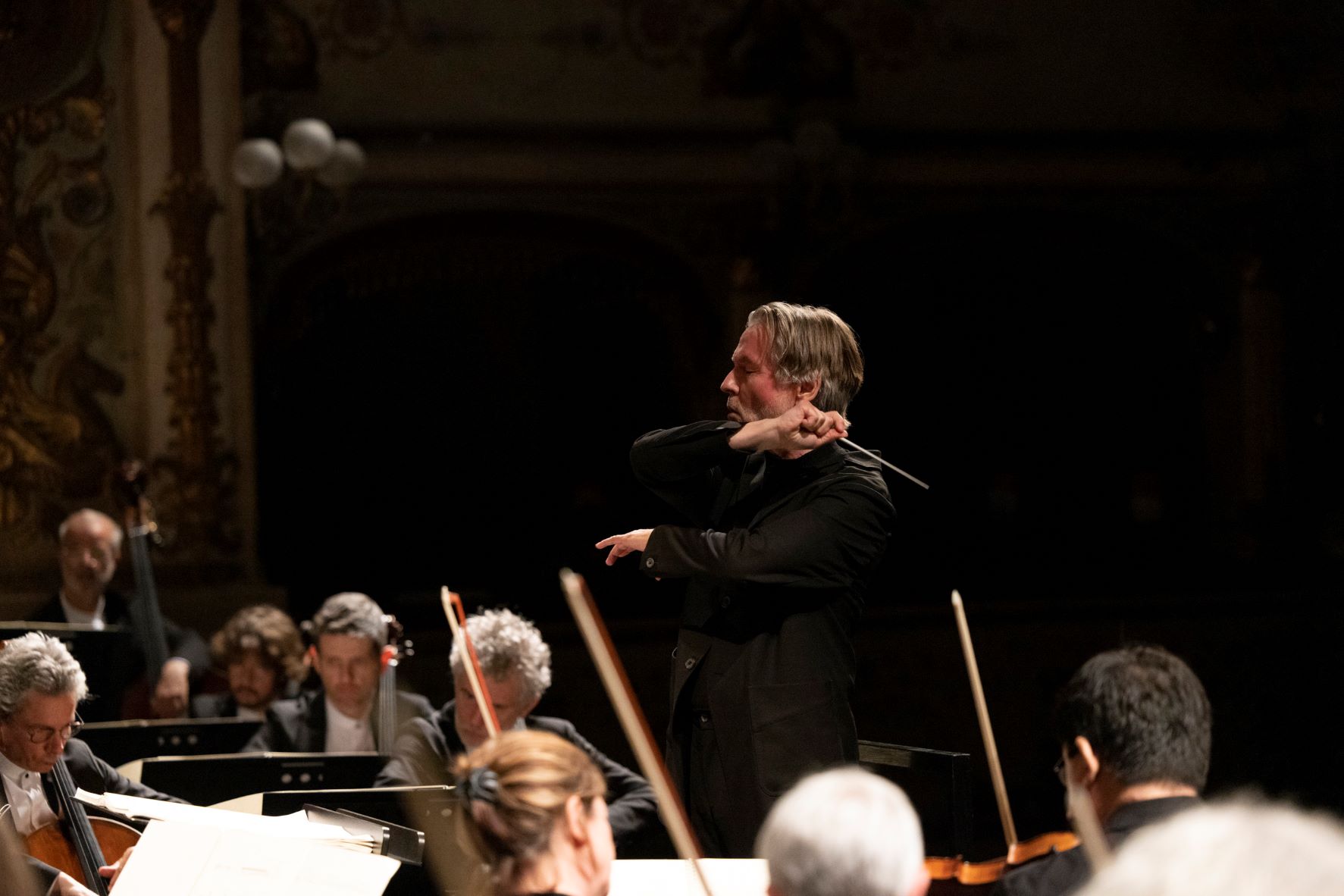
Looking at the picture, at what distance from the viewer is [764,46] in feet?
24.3

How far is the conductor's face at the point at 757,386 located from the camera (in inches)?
103

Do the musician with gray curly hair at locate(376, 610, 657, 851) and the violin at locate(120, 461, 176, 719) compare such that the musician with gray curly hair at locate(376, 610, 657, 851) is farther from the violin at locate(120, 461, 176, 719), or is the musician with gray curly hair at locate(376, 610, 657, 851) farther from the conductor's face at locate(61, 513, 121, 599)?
the conductor's face at locate(61, 513, 121, 599)

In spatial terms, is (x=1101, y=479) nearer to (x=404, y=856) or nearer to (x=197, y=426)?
(x=197, y=426)

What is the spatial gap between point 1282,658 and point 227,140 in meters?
5.09

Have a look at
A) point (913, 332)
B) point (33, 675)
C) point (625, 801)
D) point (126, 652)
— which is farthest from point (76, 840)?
point (913, 332)

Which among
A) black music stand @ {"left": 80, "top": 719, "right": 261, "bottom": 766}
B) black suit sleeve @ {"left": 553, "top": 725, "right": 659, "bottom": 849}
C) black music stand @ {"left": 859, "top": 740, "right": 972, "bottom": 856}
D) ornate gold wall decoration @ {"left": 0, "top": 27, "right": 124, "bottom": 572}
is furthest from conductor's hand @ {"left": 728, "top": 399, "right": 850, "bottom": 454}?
ornate gold wall decoration @ {"left": 0, "top": 27, "right": 124, "bottom": 572}

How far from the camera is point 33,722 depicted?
2.98m

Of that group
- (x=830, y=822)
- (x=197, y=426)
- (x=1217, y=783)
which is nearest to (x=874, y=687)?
(x=1217, y=783)

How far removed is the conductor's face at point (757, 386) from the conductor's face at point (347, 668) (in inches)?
73.5

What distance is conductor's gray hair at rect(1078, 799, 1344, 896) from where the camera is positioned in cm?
93

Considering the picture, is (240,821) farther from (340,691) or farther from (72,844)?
(340,691)

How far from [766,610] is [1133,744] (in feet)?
2.24

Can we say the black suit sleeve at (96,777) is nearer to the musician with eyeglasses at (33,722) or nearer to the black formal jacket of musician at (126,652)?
the musician with eyeglasses at (33,722)

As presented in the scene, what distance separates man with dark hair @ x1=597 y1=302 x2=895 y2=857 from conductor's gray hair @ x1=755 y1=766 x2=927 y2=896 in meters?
1.04
